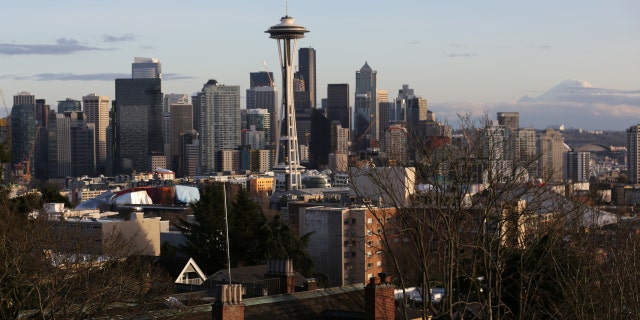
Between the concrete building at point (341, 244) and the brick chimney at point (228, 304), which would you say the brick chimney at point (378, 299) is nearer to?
the brick chimney at point (228, 304)

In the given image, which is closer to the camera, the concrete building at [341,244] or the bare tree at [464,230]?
the bare tree at [464,230]

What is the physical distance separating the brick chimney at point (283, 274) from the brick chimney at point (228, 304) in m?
6.61

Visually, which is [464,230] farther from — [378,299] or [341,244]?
Result: [341,244]

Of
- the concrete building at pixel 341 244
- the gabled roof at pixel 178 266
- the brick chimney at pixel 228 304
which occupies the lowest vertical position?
the concrete building at pixel 341 244

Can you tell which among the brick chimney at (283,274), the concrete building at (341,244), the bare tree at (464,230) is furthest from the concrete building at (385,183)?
the concrete building at (341,244)

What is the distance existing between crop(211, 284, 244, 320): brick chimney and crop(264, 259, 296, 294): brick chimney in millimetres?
6608

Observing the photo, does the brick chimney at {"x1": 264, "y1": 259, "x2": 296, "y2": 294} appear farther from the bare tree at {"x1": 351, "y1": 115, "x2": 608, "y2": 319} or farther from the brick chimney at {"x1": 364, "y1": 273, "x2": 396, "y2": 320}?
the brick chimney at {"x1": 364, "y1": 273, "x2": 396, "y2": 320}

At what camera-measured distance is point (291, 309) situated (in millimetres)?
21797

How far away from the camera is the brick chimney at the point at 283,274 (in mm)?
25964

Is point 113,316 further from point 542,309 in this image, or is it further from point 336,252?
point 336,252

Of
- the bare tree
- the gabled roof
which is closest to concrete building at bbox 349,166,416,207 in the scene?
the bare tree

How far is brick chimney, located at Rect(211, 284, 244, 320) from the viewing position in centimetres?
1895

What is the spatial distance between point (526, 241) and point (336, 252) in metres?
44.7

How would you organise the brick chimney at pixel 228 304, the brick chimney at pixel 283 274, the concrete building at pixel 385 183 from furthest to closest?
the brick chimney at pixel 283 274 < the concrete building at pixel 385 183 < the brick chimney at pixel 228 304
